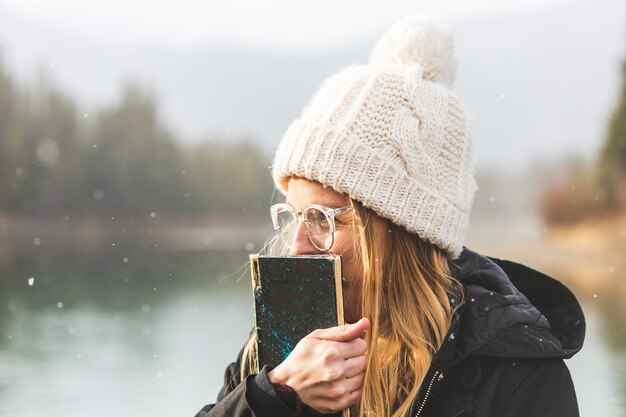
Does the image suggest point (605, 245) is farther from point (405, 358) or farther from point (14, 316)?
point (405, 358)

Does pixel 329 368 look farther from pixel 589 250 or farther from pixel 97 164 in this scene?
pixel 97 164

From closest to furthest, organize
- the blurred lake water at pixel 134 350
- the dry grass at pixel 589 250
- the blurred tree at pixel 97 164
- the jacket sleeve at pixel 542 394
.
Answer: the jacket sleeve at pixel 542 394, the blurred lake water at pixel 134 350, the dry grass at pixel 589 250, the blurred tree at pixel 97 164

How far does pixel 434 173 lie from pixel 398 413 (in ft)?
2.02

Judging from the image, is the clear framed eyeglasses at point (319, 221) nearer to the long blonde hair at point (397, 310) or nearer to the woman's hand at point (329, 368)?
the long blonde hair at point (397, 310)

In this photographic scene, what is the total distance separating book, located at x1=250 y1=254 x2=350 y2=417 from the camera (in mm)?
1826

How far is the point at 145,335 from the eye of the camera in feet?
65.0

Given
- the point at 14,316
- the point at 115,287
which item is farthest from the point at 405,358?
the point at 115,287

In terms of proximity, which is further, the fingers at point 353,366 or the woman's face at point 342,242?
the woman's face at point 342,242

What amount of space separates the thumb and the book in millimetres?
34

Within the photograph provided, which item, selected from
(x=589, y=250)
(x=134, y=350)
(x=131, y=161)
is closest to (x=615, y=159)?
(x=589, y=250)

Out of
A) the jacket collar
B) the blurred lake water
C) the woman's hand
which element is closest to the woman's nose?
the woman's hand

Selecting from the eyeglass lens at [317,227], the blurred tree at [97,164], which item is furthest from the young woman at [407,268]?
the blurred tree at [97,164]

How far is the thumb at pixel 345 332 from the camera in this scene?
5.84ft

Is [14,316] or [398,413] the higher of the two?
[398,413]
